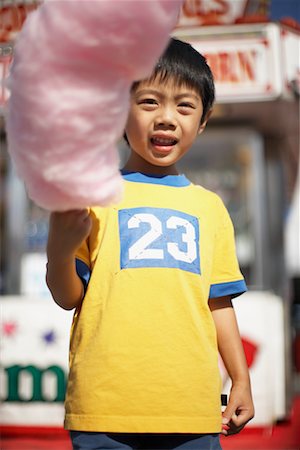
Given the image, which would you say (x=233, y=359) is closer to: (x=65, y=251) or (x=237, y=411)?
(x=237, y=411)

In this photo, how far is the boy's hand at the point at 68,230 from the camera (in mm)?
1254

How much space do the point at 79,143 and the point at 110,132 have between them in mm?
62

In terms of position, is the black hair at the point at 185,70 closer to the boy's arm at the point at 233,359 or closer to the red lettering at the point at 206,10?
the boy's arm at the point at 233,359

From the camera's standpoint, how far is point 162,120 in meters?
1.45

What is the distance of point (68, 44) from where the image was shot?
44.0 inches

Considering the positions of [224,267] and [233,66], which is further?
[233,66]

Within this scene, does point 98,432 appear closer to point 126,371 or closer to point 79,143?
point 126,371

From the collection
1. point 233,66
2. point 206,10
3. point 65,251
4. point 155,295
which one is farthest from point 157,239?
point 206,10

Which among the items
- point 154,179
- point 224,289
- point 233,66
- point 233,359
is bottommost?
point 233,359

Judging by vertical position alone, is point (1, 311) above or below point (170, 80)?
below

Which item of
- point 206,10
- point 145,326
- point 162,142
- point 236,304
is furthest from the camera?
point 206,10

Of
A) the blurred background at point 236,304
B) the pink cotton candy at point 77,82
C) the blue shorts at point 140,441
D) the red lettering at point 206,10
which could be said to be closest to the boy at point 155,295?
the blue shorts at point 140,441

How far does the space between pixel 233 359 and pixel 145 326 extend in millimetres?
277

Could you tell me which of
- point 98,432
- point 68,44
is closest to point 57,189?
point 68,44
